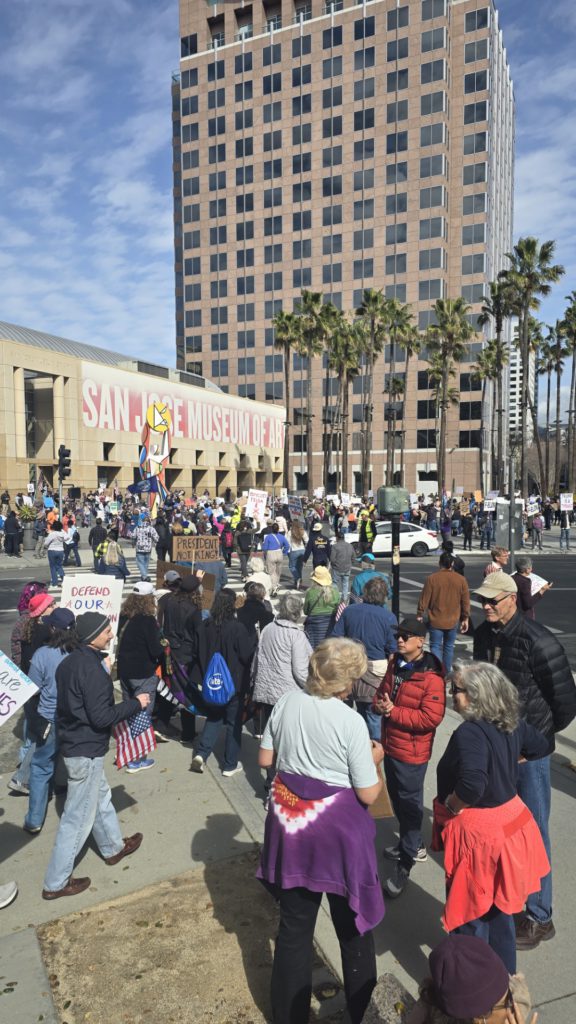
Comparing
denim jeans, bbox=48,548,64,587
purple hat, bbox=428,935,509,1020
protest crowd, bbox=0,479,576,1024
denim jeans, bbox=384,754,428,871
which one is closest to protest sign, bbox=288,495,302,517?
denim jeans, bbox=48,548,64,587

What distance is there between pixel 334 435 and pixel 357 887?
73859 millimetres

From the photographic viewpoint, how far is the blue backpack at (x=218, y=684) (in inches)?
235

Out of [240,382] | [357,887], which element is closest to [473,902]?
[357,887]

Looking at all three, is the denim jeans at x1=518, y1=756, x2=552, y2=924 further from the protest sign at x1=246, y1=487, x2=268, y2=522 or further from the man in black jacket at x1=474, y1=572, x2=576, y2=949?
the protest sign at x1=246, y1=487, x2=268, y2=522

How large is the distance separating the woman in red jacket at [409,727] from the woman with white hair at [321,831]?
131cm

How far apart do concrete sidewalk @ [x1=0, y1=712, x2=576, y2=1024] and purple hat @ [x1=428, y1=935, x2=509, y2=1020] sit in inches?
63.9

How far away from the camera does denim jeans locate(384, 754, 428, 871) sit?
433cm

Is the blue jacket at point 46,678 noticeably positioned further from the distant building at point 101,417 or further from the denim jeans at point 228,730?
the distant building at point 101,417

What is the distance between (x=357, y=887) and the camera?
2.82 m

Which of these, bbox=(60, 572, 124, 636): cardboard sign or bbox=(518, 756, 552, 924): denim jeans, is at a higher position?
bbox=(60, 572, 124, 636): cardboard sign

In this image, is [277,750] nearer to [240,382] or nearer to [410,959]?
[410,959]

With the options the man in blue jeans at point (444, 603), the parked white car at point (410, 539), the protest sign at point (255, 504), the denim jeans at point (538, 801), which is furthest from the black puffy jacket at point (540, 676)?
the parked white car at point (410, 539)

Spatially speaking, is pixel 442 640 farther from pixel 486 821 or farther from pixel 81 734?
pixel 486 821

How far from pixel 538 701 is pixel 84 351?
50662 millimetres
